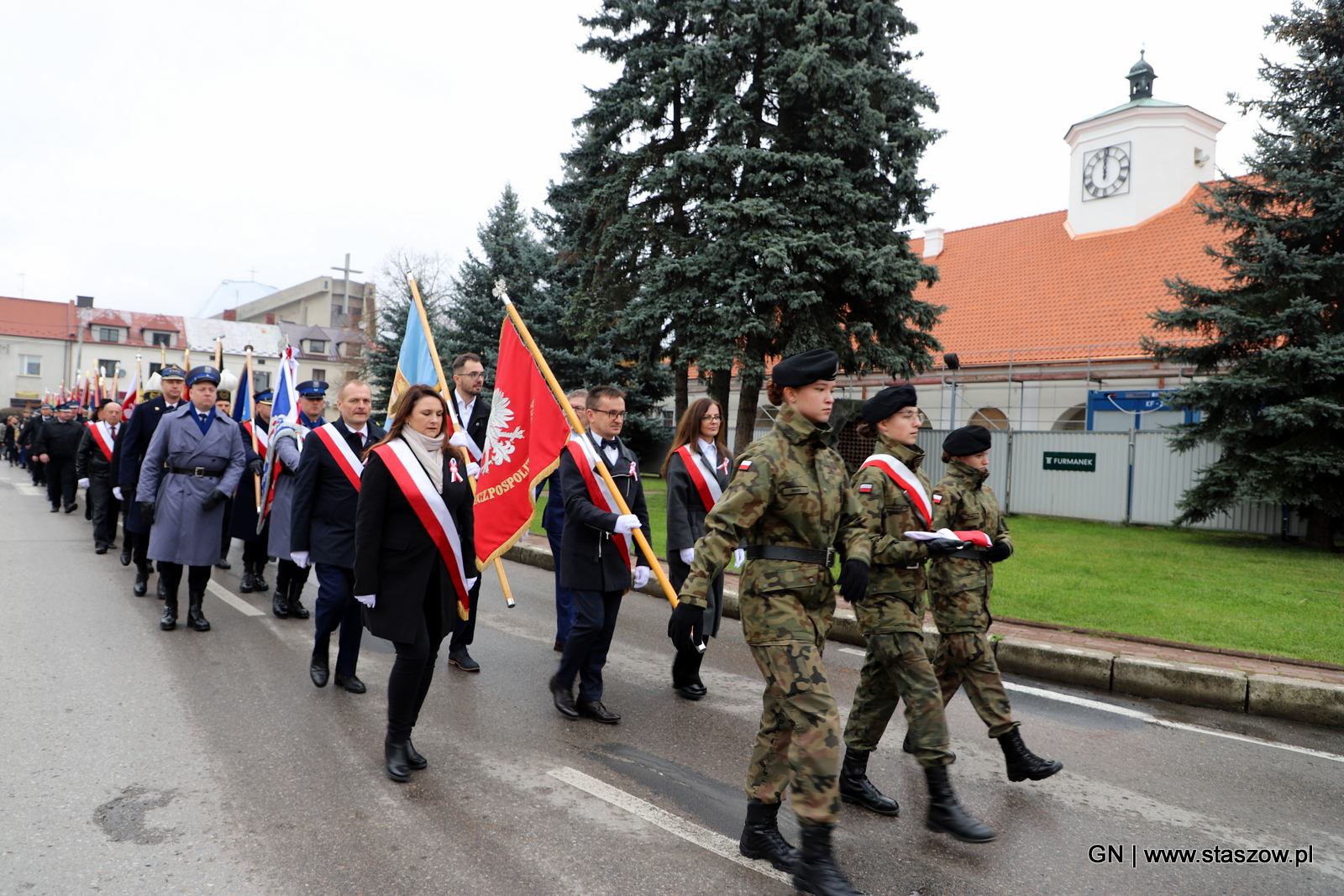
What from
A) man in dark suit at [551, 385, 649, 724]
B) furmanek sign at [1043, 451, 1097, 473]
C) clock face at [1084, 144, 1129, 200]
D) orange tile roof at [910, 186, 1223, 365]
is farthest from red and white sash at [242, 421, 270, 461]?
clock face at [1084, 144, 1129, 200]

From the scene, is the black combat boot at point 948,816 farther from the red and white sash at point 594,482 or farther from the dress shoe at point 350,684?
the dress shoe at point 350,684

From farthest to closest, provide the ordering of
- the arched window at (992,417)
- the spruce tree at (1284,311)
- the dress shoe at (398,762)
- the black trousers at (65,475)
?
the arched window at (992,417)
the black trousers at (65,475)
the spruce tree at (1284,311)
the dress shoe at (398,762)

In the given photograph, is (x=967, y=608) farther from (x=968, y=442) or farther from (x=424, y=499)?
(x=424, y=499)

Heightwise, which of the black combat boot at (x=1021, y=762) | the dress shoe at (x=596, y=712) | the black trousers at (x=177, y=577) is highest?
the black trousers at (x=177, y=577)

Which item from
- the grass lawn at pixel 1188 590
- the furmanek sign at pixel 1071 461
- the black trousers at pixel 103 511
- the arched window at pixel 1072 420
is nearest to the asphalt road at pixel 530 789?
the grass lawn at pixel 1188 590

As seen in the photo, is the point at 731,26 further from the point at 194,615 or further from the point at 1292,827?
the point at 1292,827

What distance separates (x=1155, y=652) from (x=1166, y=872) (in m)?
3.60

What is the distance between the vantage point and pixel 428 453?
4.45 meters

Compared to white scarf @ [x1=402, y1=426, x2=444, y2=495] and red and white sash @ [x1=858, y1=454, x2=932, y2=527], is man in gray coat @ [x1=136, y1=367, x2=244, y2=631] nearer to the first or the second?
white scarf @ [x1=402, y1=426, x2=444, y2=495]

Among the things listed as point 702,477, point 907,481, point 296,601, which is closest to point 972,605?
point 907,481

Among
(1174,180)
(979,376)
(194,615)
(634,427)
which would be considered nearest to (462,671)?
(194,615)

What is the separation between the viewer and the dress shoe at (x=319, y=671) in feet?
18.9

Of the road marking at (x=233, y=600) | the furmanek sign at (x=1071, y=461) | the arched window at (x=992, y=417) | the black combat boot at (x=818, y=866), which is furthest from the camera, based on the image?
the arched window at (x=992, y=417)

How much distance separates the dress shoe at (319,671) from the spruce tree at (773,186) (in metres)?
11.0
